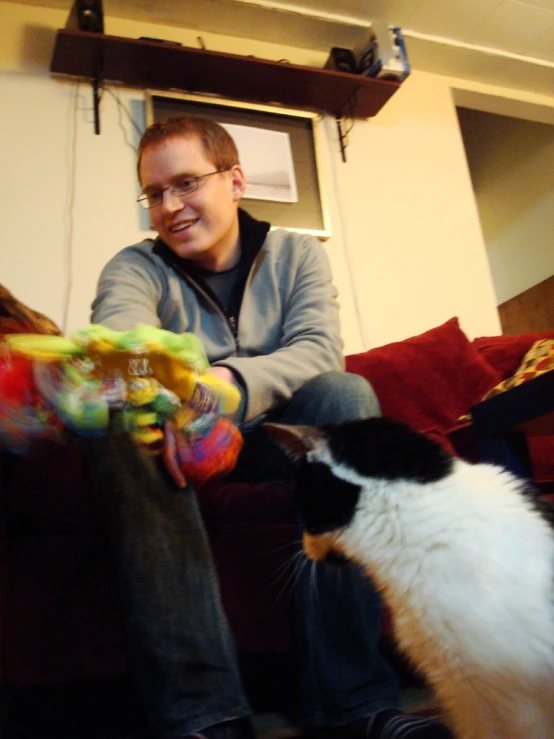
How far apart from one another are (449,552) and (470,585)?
47 millimetres

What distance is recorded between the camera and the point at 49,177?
6.70ft

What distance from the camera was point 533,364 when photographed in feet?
5.65

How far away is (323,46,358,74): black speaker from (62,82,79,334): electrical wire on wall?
102 centimetres

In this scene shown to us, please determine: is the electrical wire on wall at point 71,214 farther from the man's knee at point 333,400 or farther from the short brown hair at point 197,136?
the man's knee at point 333,400

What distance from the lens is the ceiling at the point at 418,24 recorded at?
232cm

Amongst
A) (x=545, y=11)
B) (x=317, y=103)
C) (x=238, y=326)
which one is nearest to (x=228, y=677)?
(x=238, y=326)

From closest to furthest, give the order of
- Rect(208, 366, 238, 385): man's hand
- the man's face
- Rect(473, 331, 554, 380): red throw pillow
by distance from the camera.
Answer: Rect(208, 366, 238, 385): man's hand
the man's face
Rect(473, 331, 554, 380): red throw pillow

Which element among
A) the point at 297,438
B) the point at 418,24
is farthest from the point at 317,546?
the point at 418,24

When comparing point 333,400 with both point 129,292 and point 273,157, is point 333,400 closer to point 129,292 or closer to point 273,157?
point 129,292

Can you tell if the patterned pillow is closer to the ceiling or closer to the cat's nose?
the cat's nose

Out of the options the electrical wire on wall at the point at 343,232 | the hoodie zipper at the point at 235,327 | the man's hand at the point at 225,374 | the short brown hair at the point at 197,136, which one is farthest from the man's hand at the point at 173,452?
the electrical wire on wall at the point at 343,232

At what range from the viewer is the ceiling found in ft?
7.61

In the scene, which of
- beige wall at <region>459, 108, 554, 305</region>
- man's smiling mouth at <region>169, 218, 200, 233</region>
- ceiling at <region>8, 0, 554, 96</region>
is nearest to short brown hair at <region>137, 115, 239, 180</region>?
man's smiling mouth at <region>169, 218, 200, 233</region>

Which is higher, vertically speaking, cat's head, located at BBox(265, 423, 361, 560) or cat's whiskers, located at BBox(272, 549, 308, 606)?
cat's head, located at BBox(265, 423, 361, 560)
